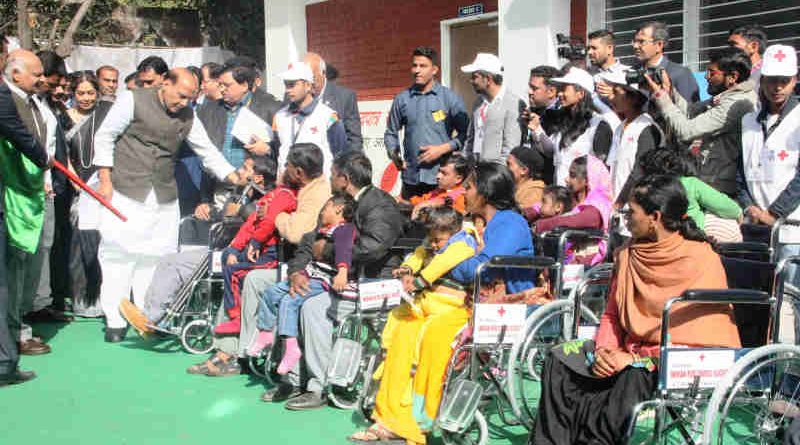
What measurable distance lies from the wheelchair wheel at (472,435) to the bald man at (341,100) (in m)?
3.65

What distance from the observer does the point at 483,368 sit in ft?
14.6

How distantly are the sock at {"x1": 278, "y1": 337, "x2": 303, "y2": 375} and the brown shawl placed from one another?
6.82 feet

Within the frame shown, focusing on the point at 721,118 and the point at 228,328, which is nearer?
the point at 721,118

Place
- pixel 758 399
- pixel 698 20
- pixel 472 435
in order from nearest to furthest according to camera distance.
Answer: pixel 758 399, pixel 472 435, pixel 698 20

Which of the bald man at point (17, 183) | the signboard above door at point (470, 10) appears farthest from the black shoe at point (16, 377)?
the signboard above door at point (470, 10)

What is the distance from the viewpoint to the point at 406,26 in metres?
11.3

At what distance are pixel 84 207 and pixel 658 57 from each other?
15.0 ft

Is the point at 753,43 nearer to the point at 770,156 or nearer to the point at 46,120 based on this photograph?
the point at 770,156

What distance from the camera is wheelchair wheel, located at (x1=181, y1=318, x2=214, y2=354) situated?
6.54 meters

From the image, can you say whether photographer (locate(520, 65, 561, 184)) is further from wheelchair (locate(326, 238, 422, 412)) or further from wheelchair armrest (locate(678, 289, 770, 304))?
wheelchair armrest (locate(678, 289, 770, 304))

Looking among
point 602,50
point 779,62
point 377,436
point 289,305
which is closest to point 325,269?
point 289,305

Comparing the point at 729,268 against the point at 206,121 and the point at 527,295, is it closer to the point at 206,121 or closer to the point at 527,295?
the point at 527,295

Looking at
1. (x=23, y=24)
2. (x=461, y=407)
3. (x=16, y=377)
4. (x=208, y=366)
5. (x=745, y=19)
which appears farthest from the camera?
(x=23, y=24)

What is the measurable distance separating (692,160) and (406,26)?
272 inches
